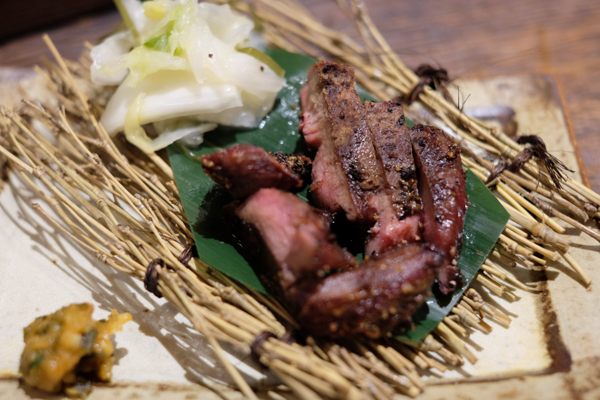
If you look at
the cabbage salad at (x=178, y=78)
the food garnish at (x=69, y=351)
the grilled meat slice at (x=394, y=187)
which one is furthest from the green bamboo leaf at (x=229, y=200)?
the food garnish at (x=69, y=351)

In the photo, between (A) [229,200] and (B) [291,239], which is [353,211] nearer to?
(B) [291,239]

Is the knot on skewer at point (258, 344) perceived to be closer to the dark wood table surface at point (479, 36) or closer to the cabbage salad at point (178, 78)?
the cabbage salad at point (178, 78)

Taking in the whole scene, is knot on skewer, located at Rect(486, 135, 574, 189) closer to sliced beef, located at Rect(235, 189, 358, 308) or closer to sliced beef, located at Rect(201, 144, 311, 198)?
sliced beef, located at Rect(235, 189, 358, 308)

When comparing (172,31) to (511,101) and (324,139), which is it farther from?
(511,101)

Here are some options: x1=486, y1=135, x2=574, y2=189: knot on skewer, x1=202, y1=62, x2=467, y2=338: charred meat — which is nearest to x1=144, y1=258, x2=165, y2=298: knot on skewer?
x1=202, y1=62, x2=467, y2=338: charred meat

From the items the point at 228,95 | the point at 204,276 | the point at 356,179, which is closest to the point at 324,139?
the point at 356,179

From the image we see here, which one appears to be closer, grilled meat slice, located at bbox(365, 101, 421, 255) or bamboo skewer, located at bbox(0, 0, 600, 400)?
bamboo skewer, located at bbox(0, 0, 600, 400)
